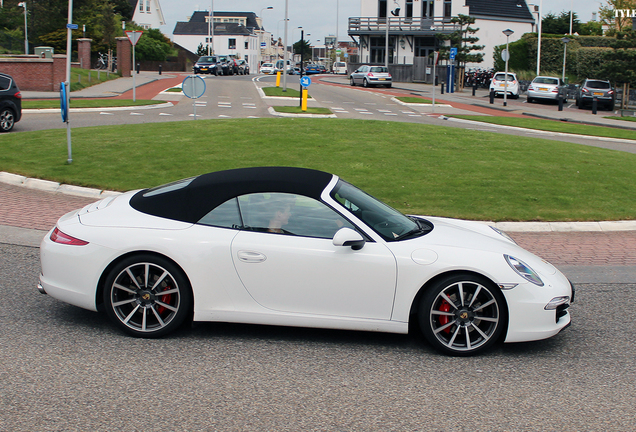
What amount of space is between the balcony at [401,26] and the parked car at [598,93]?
29.1m

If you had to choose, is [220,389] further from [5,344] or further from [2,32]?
[2,32]

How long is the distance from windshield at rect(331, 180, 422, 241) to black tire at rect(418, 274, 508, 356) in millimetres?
564

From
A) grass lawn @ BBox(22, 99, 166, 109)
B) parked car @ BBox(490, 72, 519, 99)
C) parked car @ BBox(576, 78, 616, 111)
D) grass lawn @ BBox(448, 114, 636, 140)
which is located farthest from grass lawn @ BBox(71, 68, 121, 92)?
parked car @ BBox(576, 78, 616, 111)

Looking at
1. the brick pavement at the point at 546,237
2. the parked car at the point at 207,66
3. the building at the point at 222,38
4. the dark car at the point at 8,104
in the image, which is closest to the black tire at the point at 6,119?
the dark car at the point at 8,104

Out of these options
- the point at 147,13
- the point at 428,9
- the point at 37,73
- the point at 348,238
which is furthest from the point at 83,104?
the point at 147,13

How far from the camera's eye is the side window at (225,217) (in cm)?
490

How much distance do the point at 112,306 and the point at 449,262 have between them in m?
2.59

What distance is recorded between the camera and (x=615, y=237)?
916 centimetres

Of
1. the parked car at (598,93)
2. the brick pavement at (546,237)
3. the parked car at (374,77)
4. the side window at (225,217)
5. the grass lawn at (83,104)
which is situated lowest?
the brick pavement at (546,237)

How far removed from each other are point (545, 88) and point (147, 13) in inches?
3012

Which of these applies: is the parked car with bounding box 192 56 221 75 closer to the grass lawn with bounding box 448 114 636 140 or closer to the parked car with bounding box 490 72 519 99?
the parked car with bounding box 490 72 519 99

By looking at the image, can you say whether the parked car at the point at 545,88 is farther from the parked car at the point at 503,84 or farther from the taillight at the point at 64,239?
the taillight at the point at 64,239

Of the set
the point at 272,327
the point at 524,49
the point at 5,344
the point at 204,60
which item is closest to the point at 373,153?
the point at 272,327

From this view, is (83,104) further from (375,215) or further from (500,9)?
(500,9)
